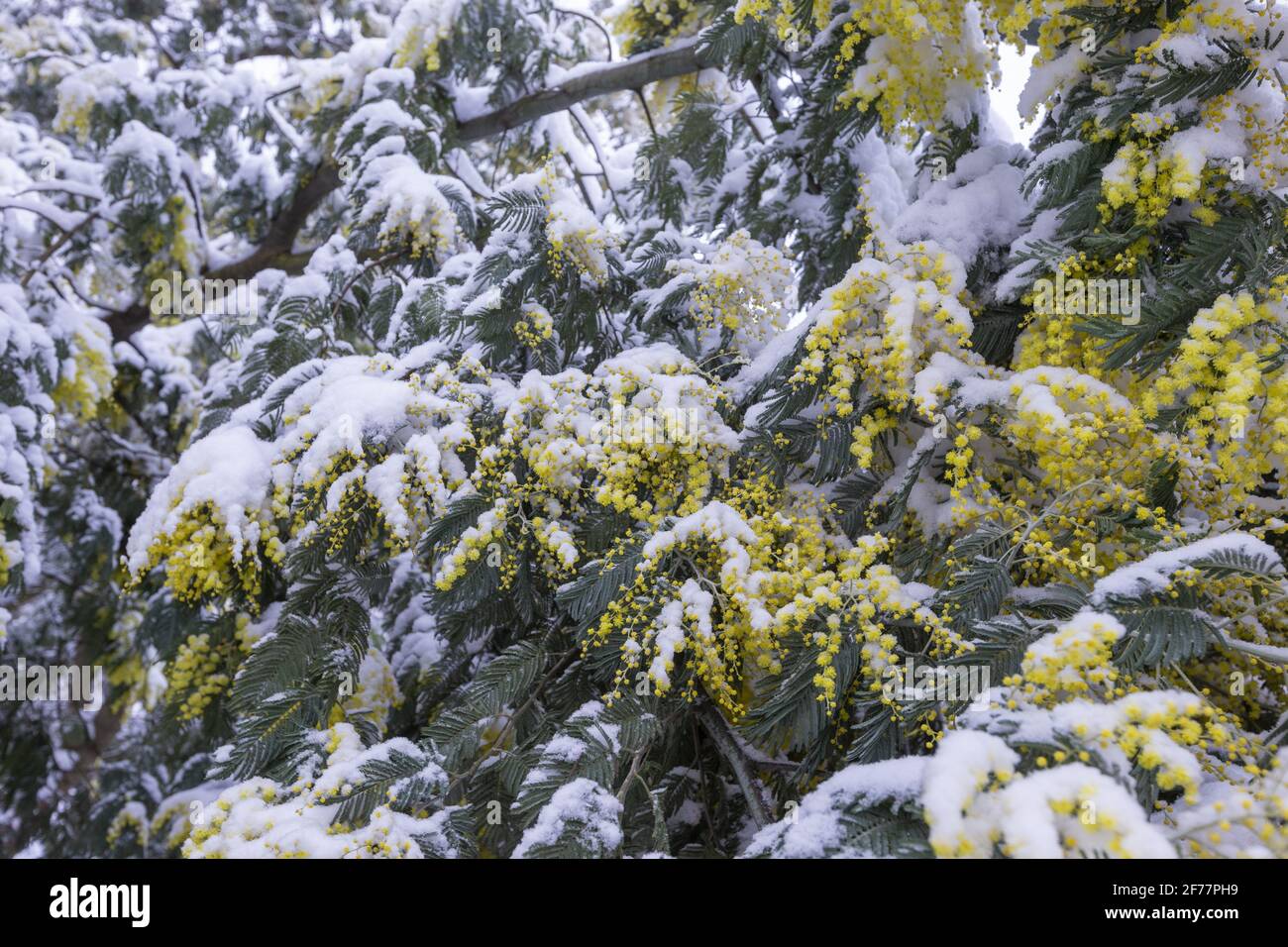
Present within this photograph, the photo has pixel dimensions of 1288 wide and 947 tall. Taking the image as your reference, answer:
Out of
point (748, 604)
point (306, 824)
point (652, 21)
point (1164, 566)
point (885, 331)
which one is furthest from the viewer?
point (652, 21)

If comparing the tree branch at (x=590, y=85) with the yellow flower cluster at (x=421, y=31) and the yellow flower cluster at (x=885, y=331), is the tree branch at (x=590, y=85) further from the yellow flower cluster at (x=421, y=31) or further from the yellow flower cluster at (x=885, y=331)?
the yellow flower cluster at (x=885, y=331)

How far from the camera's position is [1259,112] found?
205 cm

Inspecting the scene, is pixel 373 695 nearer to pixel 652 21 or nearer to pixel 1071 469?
pixel 1071 469

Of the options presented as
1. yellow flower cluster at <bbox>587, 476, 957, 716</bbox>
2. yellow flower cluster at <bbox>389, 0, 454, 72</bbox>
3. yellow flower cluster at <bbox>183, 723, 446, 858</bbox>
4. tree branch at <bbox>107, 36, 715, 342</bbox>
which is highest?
yellow flower cluster at <bbox>389, 0, 454, 72</bbox>

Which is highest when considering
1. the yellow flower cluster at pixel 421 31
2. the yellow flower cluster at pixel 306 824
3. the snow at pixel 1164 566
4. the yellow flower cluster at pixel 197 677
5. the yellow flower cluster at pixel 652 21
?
the yellow flower cluster at pixel 652 21

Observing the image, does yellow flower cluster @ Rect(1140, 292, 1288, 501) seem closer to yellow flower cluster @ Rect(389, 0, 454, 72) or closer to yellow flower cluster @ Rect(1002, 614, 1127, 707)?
yellow flower cluster @ Rect(1002, 614, 1127, 707)

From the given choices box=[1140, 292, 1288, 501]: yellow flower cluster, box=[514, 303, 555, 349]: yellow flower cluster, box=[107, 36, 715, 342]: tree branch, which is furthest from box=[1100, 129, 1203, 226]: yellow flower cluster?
box=[107, 36, 715, 342]: tree branch

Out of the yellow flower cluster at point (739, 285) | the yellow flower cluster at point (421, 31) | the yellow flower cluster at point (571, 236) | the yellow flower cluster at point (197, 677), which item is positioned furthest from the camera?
the yellow flower cluster at point (421, 31)

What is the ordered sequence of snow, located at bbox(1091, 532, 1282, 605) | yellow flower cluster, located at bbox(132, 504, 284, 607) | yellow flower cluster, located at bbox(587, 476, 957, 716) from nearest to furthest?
snow, located at bbox(1091, 532, 1282, 605) < yellow flower cluster, located at bbox(587, 476, 957, 716) < yellow flower cluster, located at bbox(132, 504, 284, 607)

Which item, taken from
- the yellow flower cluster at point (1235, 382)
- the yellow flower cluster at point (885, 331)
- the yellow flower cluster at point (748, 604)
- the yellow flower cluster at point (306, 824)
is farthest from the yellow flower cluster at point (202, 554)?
the yellow flower cluster at point (1235, 382)

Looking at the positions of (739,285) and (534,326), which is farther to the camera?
(534,326)

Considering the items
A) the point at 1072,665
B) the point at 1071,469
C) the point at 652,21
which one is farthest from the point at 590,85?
the point at 1072,665

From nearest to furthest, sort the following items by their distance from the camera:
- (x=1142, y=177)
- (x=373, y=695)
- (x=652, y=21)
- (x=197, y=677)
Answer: (x=1142, y=177) → (x=373, y=695) → (x=197, y=677) → (x=652, y=21)
